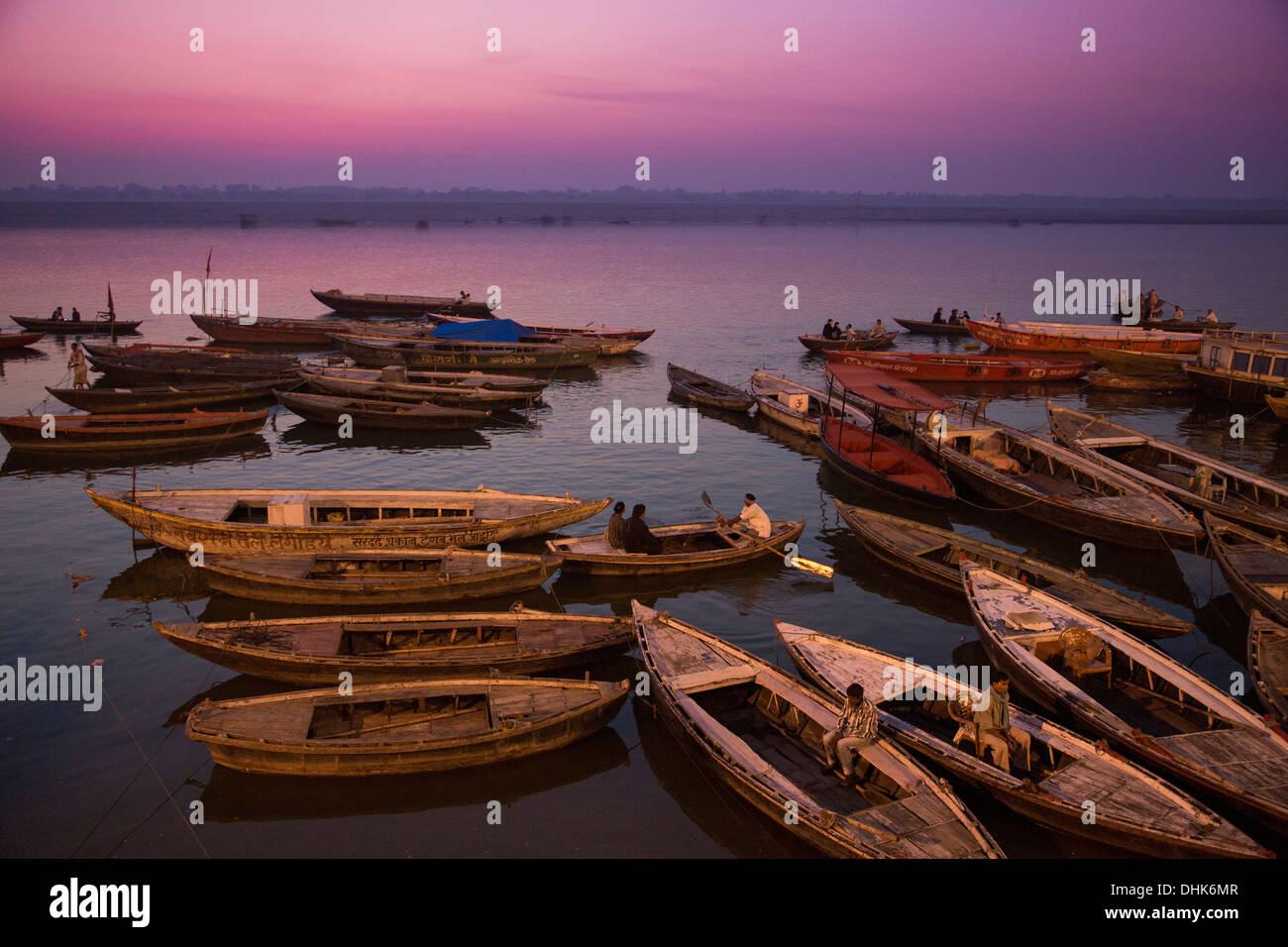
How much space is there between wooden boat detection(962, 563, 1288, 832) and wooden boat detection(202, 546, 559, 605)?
9012 mm

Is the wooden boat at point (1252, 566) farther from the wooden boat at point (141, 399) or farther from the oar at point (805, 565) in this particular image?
the wooden boat at point (141, 399)

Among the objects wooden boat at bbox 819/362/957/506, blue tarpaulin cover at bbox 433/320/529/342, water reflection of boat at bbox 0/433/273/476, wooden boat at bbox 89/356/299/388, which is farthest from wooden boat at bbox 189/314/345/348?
wooden boat at bbox 819/362/957/506

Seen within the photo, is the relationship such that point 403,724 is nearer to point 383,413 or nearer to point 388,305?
point 383,413

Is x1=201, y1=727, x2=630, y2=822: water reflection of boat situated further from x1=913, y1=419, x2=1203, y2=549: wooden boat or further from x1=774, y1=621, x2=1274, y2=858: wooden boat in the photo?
x1=913, y1=419, x2=1203, y2=549: wooden boat

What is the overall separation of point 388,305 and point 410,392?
30.1 m

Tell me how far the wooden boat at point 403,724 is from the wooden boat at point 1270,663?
1019cm

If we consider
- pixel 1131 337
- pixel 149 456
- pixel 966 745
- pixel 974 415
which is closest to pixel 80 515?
pixel 149 456

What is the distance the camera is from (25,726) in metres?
14.2

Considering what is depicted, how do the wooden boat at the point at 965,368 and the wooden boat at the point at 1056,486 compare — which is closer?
the wooden boat at the point at 1056,486

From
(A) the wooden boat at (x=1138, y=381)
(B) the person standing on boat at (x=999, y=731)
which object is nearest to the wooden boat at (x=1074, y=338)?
(A) the wooden boat at (x=1138, y=381)

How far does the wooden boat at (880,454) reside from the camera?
24.3 meters

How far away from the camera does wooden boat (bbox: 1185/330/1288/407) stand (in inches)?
1383
